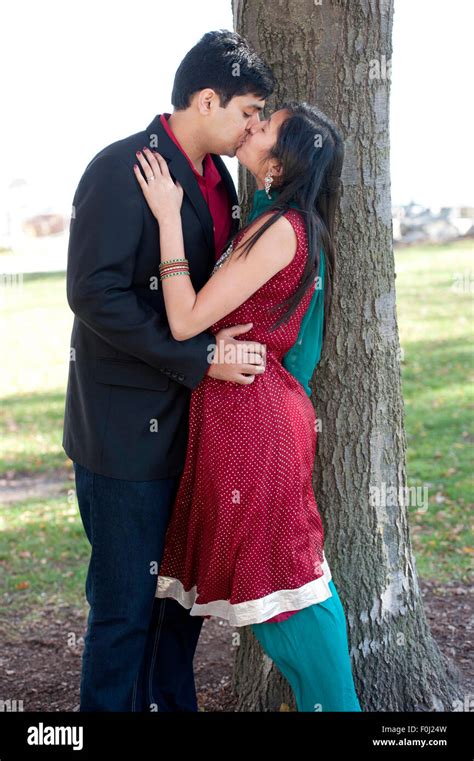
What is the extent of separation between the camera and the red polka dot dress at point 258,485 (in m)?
2.52

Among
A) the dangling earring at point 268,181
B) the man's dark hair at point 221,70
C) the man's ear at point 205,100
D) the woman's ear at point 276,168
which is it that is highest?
the man's dark hair at point 221,70

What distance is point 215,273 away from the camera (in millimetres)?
2523

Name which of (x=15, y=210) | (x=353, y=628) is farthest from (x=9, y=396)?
(x=15, y=210)

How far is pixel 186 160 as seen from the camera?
265 centimetres

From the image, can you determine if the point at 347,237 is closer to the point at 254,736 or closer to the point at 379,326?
the point at 379,326

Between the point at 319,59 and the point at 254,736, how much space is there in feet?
→ 7.31

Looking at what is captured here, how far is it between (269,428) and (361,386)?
2.18 ft

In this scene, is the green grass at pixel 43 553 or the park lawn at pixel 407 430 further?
the park lawn at pixel 407 430

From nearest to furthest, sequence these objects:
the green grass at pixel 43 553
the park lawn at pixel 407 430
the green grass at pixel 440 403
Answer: the green grass at pixel 43 553 → the park lawn at pixel 407 430 → the green grass at pixel 440 403

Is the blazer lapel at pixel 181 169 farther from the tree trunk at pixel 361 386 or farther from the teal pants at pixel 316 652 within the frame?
the teal pants at pixel 316 652

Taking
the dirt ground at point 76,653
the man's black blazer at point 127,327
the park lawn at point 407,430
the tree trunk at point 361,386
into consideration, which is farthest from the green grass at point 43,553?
the man's black blazer at point 127,327

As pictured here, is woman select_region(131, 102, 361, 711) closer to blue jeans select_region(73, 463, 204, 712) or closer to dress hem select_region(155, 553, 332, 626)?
dress hem select_region(155, 553, 332, 626)

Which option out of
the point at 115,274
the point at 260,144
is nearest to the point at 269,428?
the point at 115,274

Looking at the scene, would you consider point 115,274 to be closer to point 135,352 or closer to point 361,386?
point 135,352
